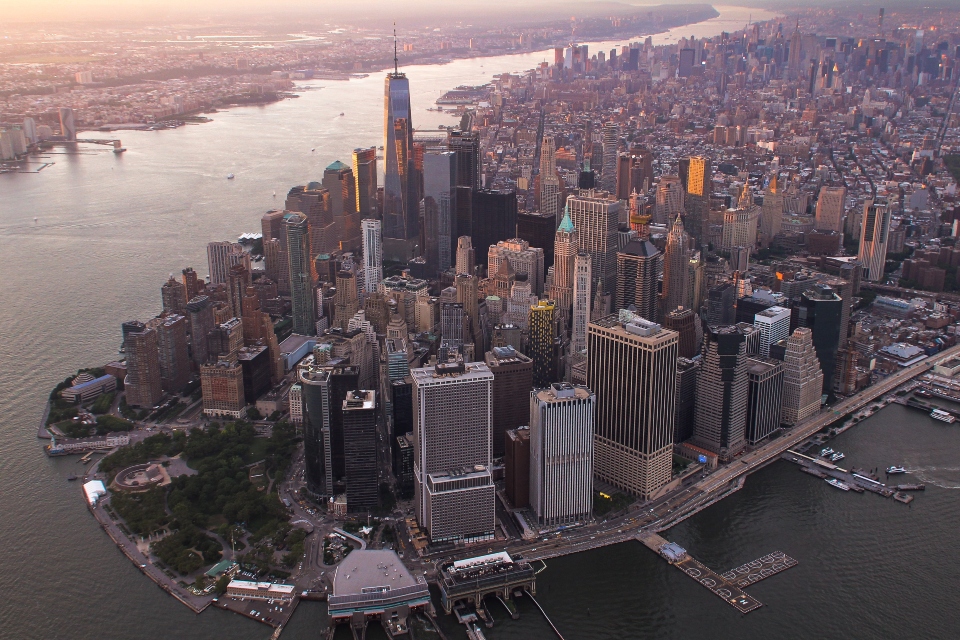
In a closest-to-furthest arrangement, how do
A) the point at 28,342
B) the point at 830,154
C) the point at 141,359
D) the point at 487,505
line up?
the point at 487,505
the point at 141,359
the point at 28,342
the point at 830,154

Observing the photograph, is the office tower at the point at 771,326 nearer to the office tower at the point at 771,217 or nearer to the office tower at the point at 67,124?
the office tower at the point at 771,217

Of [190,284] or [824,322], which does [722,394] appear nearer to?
[824,322]

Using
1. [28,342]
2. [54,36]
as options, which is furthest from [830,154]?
[28,342]

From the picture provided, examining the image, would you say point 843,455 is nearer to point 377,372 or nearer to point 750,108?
point 377,372

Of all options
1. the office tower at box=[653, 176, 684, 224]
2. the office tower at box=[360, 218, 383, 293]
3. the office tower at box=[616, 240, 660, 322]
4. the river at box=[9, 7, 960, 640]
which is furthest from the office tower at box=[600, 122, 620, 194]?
the river at box=[9, 7, 960, 640]

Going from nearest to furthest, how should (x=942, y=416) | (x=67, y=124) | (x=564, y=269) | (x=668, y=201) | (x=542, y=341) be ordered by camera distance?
(x=942, y=416) → (x=542, y=341) → (x=564, y=269) → (x=668, y=201) → (x=67, y=124)

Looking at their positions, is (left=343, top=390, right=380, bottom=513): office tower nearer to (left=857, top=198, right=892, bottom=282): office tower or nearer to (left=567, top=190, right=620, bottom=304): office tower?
(left=567, top=190, right=620, bottom=304): office tower

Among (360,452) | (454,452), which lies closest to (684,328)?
(454,452)
